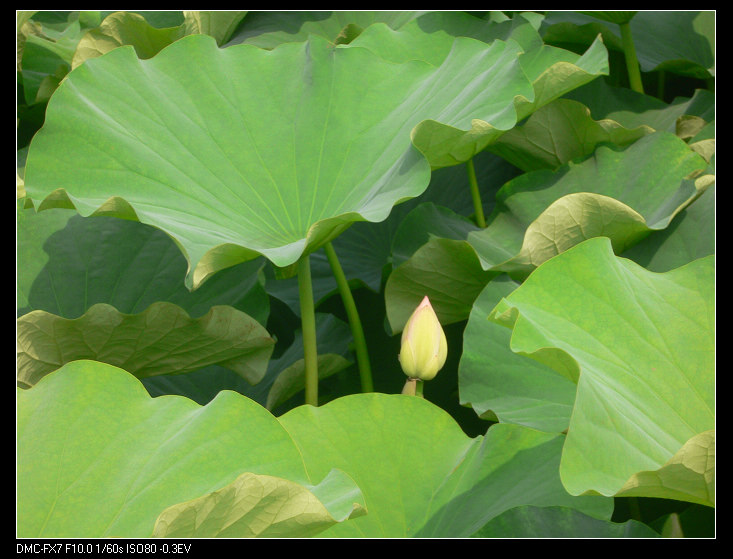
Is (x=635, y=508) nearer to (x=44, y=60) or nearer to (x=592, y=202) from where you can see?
(x=592, y=202)

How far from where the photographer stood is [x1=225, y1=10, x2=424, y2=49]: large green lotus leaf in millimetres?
1643

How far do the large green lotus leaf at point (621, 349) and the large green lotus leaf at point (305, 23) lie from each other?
3.02 feet

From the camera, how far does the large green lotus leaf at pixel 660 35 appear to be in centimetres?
170

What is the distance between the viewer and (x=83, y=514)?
28.4 inches

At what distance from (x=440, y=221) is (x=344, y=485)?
0.71 metres

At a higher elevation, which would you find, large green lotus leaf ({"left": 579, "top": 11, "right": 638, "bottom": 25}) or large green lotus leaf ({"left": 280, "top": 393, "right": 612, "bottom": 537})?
large green lotus leaf ({"left": 579, "top": 11, "right": 638, "bottom": 25})

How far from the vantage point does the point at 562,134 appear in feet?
4.61

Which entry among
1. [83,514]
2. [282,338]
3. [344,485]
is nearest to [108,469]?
[83,514]

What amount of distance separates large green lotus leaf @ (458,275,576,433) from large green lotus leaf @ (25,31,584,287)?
246 millimetres

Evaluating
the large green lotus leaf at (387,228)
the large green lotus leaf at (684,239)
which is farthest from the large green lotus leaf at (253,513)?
the large green lotus leaf at (387,228)

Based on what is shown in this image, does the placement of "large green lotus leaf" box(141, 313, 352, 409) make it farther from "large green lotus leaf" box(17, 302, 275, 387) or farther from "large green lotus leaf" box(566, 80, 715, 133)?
"large green lotus leaf" box(566, 80, 715, 133)

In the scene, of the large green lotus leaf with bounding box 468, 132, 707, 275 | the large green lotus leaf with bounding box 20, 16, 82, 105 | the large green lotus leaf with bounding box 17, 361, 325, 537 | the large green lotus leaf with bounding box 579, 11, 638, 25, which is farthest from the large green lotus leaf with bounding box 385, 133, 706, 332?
the large green lotus leaf with bounding box 20, 16, 82, 105

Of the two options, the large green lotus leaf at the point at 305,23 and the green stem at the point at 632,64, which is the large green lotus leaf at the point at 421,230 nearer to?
the large green lotus leaf at the point at 305,23

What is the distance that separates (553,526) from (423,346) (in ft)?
0.86
